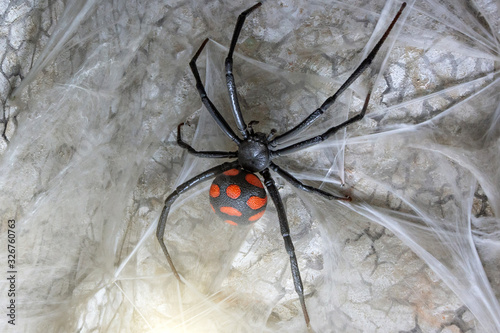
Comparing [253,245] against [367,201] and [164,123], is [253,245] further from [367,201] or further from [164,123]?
[164,123]

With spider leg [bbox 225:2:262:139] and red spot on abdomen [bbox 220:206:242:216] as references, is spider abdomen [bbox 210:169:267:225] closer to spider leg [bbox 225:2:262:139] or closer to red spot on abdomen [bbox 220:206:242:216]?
red spot on abdomen [bbox 220:206:242:216]

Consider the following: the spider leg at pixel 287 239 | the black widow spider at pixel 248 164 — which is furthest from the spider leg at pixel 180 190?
the spider leg at pixel 287 239

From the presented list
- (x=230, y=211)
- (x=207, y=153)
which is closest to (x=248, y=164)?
(x=207, y=153)

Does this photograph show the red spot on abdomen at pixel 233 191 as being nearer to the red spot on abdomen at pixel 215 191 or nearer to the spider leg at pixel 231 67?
the red spot on abdomen at pixel 215 191

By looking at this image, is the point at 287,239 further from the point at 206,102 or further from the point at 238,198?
the point at 206,102

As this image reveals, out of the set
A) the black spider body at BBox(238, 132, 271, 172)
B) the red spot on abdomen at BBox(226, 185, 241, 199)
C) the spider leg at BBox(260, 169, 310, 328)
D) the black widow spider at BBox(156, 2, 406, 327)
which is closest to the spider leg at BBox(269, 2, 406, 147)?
the black widow spider at BBox(156, 2, 406, 327)
